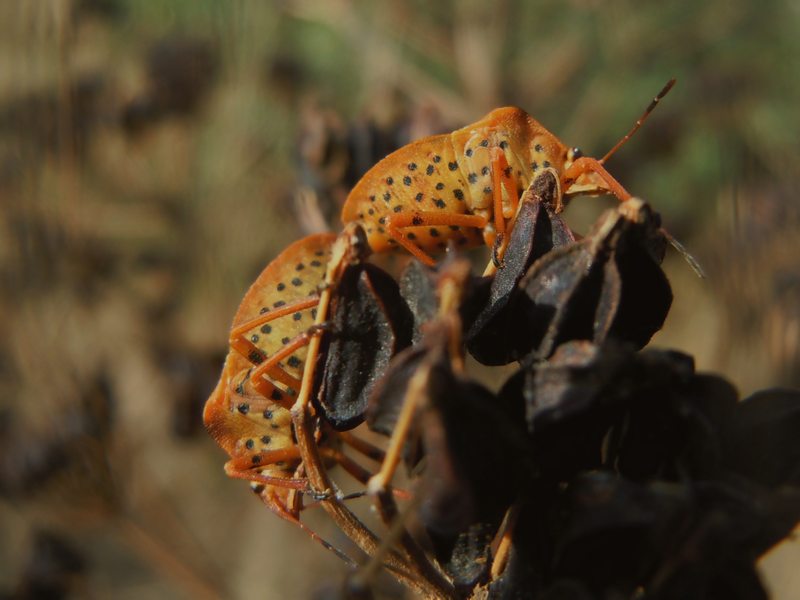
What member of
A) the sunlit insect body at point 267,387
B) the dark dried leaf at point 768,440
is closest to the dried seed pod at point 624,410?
the dark dried leaf at point 768,440

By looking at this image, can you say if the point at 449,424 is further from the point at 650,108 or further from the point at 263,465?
the point at 650,108

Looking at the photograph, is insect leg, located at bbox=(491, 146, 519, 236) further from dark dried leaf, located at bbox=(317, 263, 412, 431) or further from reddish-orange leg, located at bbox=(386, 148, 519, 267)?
dark dried leaf, located at bbox=(317, 263, 412, 431)

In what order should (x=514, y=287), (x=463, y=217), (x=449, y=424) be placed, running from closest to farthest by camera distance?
(x=449, y=424) → (x=514, y=287) → (x=463, y=217)

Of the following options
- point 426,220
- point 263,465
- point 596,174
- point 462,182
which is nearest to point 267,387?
point 263,465

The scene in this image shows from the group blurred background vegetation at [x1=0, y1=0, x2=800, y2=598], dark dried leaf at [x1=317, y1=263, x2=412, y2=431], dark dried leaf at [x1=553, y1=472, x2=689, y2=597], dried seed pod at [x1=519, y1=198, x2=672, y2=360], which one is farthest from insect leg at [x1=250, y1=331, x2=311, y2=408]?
blurred background vegetation at [x1=0, y1=0, x2=800, y2=598]

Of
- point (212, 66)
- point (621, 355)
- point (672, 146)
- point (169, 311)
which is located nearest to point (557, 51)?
point (672, 146)

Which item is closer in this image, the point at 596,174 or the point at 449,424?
the point at 449,424

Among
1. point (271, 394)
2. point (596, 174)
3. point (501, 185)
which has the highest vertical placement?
point (596, 174)

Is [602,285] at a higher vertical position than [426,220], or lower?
higher
